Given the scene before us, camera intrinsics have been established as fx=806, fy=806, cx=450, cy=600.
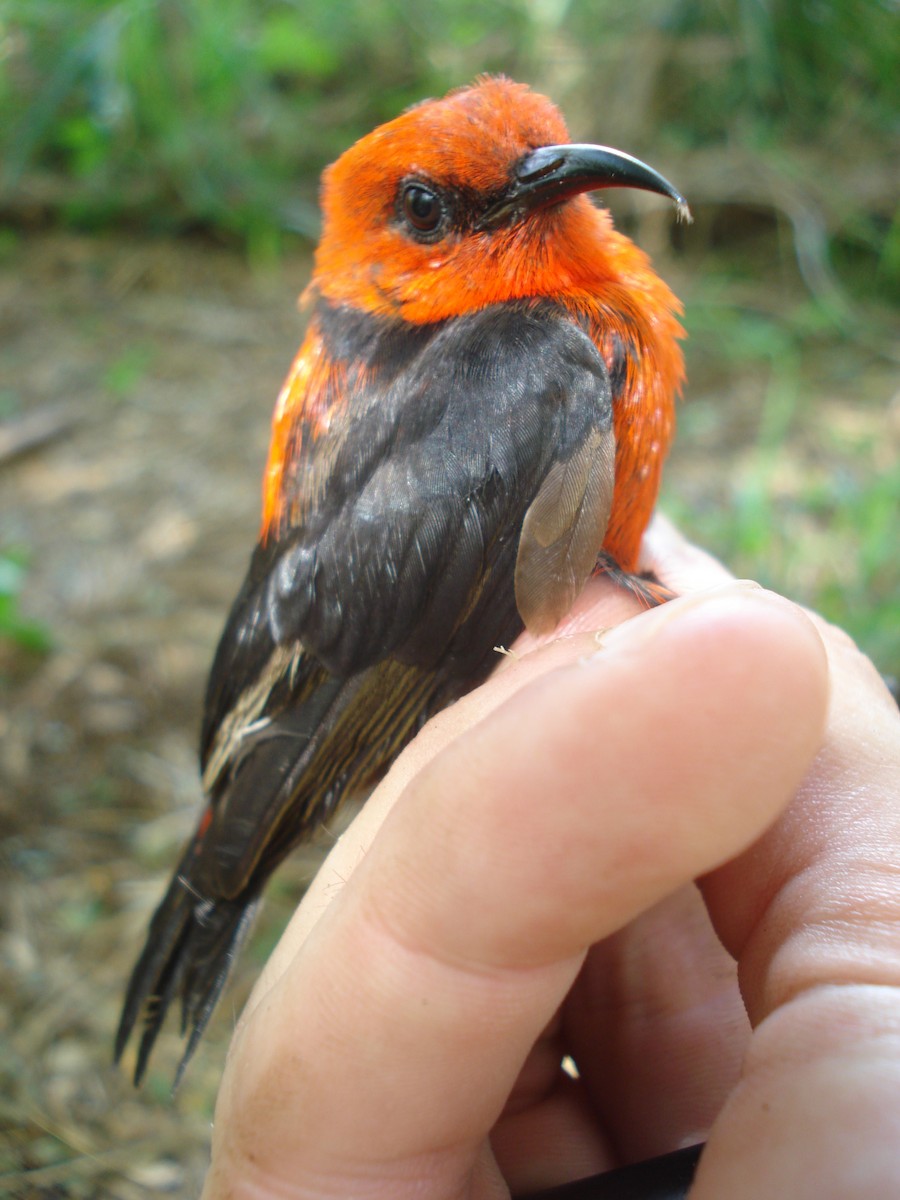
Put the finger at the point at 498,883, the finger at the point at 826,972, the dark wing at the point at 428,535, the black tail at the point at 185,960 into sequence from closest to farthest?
the finger at the point at 826,972 < the finger at the point at 498,883 < the dark wing at the point at 428,535 < the black tail at the point at 185,960

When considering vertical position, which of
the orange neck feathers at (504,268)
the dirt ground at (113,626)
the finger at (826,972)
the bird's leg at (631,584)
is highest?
Result: the orange neck feathers at (504,268)

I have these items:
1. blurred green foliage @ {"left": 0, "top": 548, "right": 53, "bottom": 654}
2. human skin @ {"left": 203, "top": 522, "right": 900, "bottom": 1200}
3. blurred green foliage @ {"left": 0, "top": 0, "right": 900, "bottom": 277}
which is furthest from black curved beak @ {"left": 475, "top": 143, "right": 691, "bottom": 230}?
blurred green foliage @ {"left": 0, "top": 0, "right": 900, "bottom": 277}

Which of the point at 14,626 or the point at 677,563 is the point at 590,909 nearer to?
the point at 677,563

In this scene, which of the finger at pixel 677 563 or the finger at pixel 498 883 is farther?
the finger at pixel 677 563

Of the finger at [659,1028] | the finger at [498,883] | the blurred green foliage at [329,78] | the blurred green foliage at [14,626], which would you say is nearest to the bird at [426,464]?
the finger at [498,883]

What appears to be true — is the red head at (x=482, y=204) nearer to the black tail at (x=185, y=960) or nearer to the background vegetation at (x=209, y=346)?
the black tail at (x=185, y=960)

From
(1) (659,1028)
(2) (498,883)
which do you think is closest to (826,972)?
(2) (498,883)

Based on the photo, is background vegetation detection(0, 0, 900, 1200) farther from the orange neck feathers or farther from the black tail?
the orange neck feathers

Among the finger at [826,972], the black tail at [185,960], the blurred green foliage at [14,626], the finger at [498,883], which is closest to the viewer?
the finger at [826,972]
